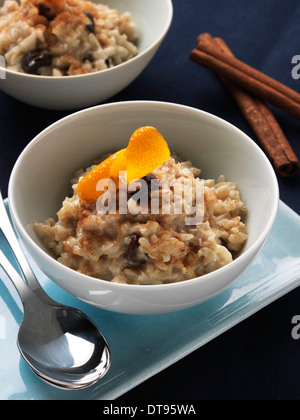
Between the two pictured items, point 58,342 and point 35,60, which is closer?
point 58,342

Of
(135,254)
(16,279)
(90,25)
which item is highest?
(90,25)

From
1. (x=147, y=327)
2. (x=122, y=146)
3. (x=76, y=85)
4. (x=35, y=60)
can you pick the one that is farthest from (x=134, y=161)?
(x=35, y=60)

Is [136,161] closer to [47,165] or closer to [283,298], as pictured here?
[47,165]

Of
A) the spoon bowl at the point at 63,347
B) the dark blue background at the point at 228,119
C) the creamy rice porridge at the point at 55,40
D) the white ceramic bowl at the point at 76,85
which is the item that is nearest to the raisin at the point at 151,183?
the spoon bowl at the point at 63,347

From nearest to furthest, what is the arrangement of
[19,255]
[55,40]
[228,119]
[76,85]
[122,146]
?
[19,255] → [122,146] → [76,85] → [55,40] → [228,119]

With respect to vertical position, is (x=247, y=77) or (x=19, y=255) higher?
(x=247, y=77)

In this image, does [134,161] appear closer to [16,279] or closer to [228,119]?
[16,279]

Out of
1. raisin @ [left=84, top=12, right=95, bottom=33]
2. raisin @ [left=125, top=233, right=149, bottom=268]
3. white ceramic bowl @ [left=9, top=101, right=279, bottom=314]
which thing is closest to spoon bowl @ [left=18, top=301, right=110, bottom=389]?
white ceramic bowl @ [left=9, top=101, right=279, bottom=314]

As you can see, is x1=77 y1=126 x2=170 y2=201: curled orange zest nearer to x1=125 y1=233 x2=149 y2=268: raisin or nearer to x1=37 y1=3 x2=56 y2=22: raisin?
x1=125 y1=233 x2=149 y2=268: raisin
